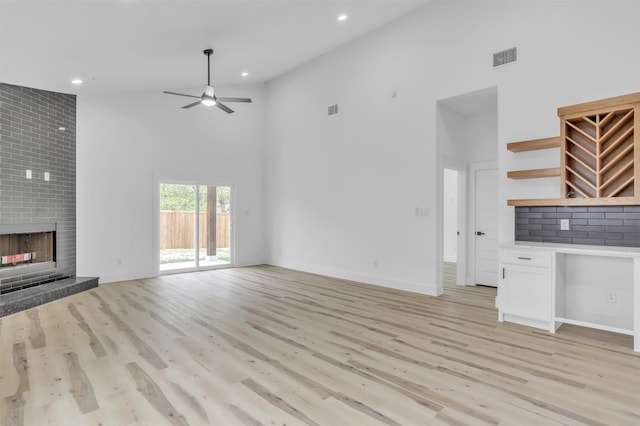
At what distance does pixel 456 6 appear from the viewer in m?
5.13

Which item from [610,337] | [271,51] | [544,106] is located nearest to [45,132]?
[271,51]

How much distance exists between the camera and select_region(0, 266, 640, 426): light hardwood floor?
7.34 feet

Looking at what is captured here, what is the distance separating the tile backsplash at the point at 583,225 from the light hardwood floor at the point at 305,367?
99 centimetres

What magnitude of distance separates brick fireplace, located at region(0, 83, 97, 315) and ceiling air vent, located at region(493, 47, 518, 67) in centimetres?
669

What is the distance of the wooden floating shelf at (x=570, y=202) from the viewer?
11.7ft

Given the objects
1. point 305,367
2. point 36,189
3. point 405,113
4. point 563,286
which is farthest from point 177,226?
point 563,286

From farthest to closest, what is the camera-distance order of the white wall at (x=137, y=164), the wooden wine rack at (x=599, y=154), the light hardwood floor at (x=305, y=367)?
the white wall at (x=137, y=164) < the wooden wine rack at (x=599, y=154) < the light hardwood floor at (x=305, y=367)

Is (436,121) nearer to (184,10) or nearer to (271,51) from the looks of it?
(271,51)

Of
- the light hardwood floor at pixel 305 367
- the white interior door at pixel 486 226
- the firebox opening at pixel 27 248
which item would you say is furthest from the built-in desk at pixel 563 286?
the firebox opening at pixel 27 248

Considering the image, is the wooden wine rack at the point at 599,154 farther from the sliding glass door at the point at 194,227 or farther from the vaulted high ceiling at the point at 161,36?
the sliding glass door at the point at 194,227

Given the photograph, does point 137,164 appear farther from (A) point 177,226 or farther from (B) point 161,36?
(B) point 161,36

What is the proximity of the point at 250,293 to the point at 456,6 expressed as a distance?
17.1ft

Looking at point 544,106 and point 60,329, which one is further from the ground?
point 544,106

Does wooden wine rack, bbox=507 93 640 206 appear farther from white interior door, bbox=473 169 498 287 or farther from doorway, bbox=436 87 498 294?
white interior door, bbox=473 169 498 287
